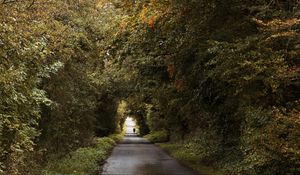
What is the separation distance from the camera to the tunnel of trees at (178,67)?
9594 mm

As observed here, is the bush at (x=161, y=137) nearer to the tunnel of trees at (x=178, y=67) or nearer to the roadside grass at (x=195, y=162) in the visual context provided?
the roadside grass at (x=195, y=162)

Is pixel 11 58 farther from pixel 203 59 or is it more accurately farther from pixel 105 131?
pixel 105 131

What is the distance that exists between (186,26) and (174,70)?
15.5 feet

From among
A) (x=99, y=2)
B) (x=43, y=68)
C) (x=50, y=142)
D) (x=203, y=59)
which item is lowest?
(x=50, y=142)

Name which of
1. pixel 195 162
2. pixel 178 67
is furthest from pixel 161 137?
pixel 178 67

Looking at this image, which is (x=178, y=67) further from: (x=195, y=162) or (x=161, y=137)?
(x=161, y=137)

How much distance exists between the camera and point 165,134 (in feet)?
161

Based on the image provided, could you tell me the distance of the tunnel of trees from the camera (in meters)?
9.59

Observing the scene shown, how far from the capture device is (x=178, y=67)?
17.5 metres

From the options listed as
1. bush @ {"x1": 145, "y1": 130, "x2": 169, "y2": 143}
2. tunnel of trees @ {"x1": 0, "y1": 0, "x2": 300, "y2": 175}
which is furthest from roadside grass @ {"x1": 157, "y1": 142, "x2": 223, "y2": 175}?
bush @ {"x1": 145, "y1": 130, "x2": 169, "y2": 143}

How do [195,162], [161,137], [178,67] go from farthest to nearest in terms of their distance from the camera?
[161,137] < [195,162] < [178,67]

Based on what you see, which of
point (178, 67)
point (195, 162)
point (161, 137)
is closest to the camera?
point (178, 67)

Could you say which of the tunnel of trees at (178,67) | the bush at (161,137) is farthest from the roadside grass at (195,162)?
the bush at (161,137)

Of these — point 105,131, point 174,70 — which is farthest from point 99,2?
point 105,131
